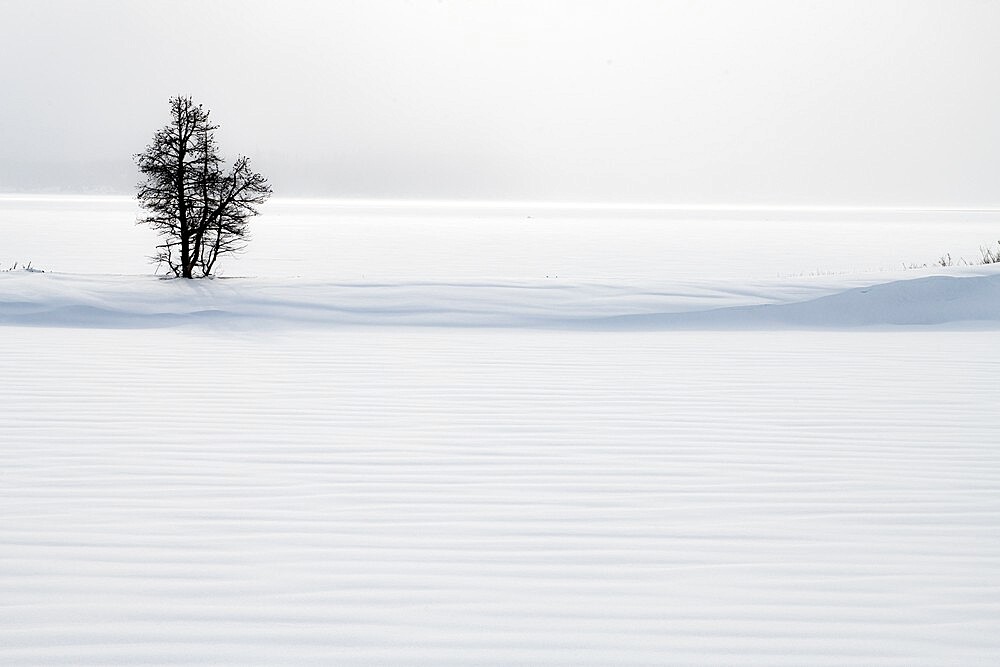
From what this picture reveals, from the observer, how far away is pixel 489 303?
42.1ft

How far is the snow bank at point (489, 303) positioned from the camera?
38.8 ft

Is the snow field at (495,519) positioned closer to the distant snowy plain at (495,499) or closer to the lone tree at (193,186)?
the distant snowy plain at (495,499)

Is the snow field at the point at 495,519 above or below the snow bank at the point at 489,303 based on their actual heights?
below

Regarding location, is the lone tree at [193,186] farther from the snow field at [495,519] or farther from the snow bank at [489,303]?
the snow field at [495,519]

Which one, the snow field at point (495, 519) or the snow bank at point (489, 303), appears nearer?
the snow field at point (495, 519)

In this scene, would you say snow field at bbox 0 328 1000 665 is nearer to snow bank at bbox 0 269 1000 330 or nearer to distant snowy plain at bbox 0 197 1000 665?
distant snowy plain at bbox 0 197 1000 665

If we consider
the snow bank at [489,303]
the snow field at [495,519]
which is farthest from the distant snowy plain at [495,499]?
the snow bank at [489,303]

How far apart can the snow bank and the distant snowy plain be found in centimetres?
129

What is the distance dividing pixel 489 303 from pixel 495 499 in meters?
8.53

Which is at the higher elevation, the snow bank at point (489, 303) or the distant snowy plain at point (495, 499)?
the snow bank at point (489, 303)

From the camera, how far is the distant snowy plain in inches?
118

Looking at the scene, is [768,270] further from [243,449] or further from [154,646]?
[154,646]

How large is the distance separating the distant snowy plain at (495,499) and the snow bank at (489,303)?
1.29 meters

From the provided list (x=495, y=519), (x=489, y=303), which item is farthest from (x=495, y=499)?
(x=489, y=303)
